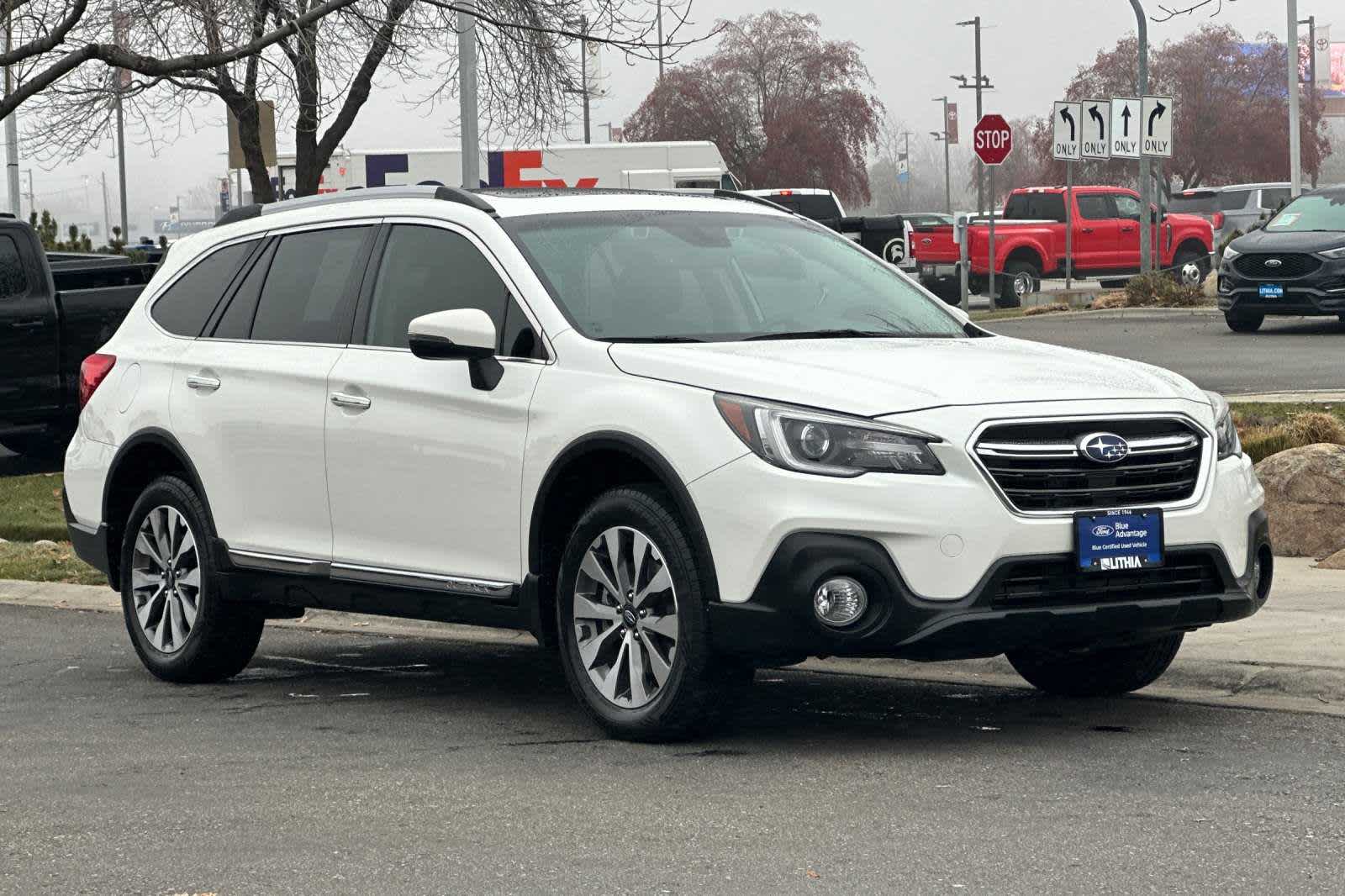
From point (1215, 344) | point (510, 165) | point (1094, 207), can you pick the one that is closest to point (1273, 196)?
point (1094, 207)

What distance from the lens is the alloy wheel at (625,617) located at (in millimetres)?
6523

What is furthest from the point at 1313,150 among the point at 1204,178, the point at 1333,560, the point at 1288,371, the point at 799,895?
→ the point at 799,895

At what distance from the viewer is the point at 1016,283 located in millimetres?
36969

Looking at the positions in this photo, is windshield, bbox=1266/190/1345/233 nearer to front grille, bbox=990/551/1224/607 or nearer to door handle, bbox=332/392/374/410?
door handle, bbox=332/392/374/410

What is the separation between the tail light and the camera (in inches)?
352

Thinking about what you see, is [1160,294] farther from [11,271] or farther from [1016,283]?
[11,271]

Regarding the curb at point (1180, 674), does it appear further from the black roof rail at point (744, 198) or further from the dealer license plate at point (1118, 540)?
the black roof rail at point (744, 198)

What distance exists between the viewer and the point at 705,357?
6.59 meters

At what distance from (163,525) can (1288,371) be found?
13418 millimetres

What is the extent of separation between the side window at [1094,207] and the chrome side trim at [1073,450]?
34.2 meters

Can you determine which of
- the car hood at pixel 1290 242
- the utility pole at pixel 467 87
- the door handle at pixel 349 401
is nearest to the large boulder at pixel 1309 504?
the door handle at pixel 349 401

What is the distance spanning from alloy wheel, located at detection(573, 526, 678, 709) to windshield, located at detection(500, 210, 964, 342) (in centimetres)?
73

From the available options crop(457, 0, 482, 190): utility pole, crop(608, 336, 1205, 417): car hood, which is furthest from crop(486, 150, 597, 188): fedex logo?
crop(608, 336, 1205, 417): car hood

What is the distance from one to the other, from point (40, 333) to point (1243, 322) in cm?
1387
